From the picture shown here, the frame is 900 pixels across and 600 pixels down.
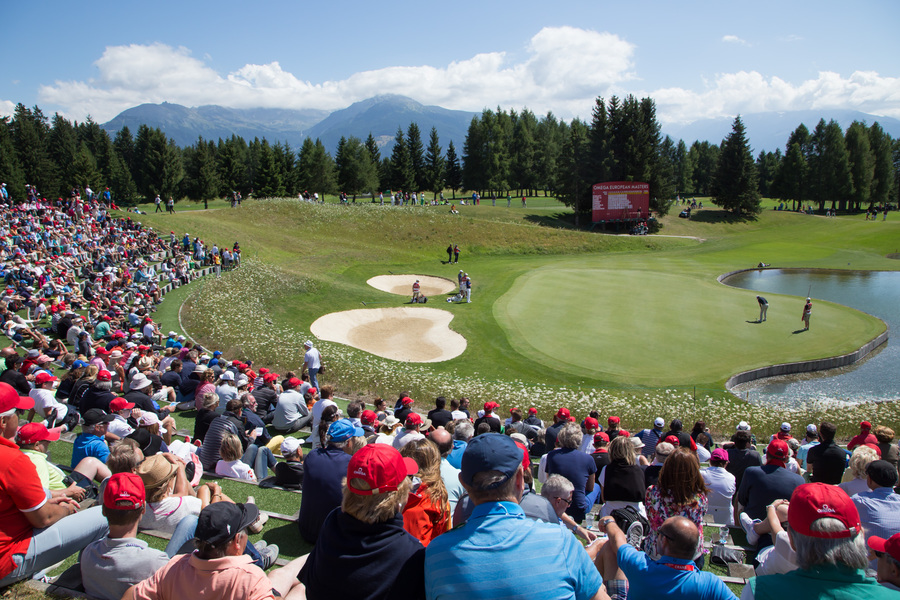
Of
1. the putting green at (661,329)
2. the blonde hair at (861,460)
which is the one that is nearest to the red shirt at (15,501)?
the blonde hair at (861,460)

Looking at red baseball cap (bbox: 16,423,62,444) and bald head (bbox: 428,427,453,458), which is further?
bald head (bbox: 428,427,453,458)

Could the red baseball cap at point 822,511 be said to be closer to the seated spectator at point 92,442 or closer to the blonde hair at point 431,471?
the blonde hair at point 431,471

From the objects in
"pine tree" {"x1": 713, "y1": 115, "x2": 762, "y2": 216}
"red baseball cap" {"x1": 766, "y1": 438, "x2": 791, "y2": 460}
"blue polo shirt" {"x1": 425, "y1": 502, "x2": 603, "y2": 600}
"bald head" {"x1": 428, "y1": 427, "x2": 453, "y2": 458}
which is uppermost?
"pine tree" {"x1": 713, "y1": 115, "x2": 762, "y2": 216}

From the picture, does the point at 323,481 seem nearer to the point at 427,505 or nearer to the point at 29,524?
the point at 427,505

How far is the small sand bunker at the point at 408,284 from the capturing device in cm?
3584

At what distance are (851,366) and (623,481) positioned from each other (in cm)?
2226

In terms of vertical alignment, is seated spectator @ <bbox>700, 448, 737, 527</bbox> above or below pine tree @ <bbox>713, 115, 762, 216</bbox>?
below

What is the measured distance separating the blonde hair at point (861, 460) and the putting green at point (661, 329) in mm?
12778

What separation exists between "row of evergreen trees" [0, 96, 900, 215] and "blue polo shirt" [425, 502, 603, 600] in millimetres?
68185

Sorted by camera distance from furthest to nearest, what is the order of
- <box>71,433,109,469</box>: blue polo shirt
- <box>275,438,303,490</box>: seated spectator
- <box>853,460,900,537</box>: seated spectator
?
<box>275,438,303,490</box>: seated spectator → <box>71,433,109,469</box>: blue polo shirt → <box>853,460,900,537</box>: seated spectator

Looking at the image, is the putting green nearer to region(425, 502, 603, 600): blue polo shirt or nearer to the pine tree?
region(425, 502, 603, 600): blue polo shirt

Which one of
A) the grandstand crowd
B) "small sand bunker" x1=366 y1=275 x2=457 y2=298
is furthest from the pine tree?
the grandstand crowd

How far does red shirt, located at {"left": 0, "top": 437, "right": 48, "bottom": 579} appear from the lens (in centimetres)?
511

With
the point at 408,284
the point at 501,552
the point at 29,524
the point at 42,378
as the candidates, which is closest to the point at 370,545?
the point at 501,552
